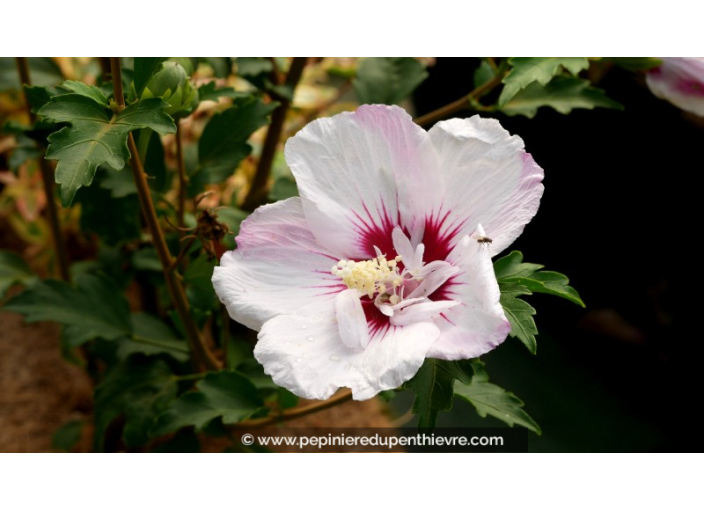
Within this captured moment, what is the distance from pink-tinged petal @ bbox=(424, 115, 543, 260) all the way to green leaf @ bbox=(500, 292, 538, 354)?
37mm

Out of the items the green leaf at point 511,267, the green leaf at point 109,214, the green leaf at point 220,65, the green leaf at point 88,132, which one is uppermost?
the green leaf at point 88,132

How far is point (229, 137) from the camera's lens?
76 centimetres

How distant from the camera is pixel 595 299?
1087mm

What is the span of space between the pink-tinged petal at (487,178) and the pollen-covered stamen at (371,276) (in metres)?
0.05

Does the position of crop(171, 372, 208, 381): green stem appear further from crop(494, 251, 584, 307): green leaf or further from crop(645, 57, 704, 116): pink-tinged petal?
crop(645, 57, 704, 116): pink-tinged petal

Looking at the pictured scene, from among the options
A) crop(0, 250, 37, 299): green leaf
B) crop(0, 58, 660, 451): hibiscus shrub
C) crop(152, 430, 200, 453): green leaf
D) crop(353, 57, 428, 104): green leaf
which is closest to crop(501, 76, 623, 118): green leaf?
crop(0, 58, 660, 451): hibiscus shrub

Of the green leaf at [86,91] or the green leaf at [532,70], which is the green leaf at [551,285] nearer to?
the green leaf at [532,70]

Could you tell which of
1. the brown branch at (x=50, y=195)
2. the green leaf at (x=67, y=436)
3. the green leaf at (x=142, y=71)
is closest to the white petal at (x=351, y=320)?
the green leaf at (x=142, y=71)

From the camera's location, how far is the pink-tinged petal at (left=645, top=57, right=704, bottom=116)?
27.8 inches

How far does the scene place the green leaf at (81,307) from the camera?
Result: 768mm

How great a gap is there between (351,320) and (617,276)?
693mm

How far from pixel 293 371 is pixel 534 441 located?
495mm

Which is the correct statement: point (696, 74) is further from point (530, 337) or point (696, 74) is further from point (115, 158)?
point (115, 158)

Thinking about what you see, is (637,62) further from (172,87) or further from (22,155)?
(22,155)
